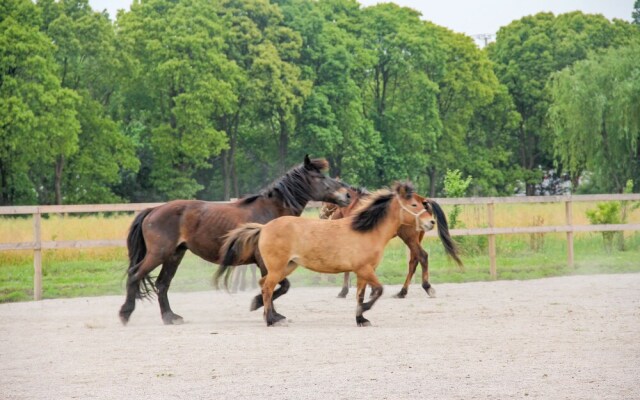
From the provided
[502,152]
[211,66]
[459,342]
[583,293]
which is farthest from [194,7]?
[459,342]

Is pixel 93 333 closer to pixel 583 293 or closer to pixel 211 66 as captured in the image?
pixel 583 293

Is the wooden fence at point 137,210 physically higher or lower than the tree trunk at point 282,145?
lower

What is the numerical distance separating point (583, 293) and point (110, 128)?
34.2m

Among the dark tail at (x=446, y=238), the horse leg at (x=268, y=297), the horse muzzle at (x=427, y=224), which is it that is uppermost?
the horse muzzle at (x=427, y=224)

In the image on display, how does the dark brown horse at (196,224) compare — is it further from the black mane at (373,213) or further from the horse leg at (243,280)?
the horse leg at (243,280)

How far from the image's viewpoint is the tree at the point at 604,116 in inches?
1506

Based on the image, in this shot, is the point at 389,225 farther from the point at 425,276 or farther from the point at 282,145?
the point at 282,145

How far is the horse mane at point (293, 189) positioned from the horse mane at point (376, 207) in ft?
3.29

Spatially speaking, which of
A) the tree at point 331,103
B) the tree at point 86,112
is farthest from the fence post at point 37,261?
the tree at point 331,103

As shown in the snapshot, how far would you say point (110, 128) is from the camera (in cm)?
4547

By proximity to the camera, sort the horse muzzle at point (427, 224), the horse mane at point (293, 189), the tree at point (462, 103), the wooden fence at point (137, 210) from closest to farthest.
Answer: the horse muzzle at point (427, 224) < the horse mane at point (293, 189) < the wooden fence at point (137, 210) < the tree at point (462, 103)

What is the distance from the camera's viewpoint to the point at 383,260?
790 inches

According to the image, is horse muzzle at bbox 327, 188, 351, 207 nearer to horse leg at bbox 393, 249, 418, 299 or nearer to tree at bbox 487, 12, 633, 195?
horse leg at bbox 393, 249, 418, 299

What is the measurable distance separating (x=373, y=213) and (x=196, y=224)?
2.02 meters
